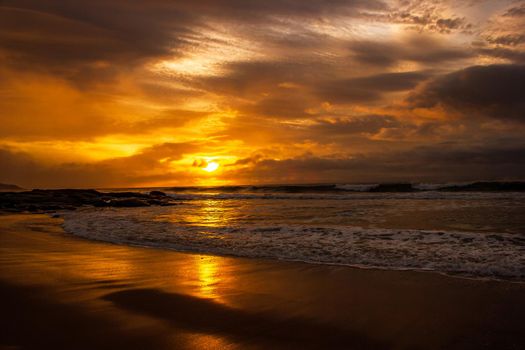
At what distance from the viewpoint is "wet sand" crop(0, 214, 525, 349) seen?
4176 millimetres

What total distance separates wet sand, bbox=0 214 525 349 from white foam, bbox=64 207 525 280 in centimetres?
90

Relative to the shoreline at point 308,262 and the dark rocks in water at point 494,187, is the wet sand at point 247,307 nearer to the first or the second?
the shoreline at point 308,262

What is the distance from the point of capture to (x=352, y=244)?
10172 mm

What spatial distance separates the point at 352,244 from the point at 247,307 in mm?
5502

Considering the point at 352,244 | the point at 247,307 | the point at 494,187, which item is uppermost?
the point at 494,187

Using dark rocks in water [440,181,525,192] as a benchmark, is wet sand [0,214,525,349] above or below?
below

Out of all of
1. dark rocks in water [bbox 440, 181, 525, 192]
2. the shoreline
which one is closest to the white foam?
the shoreline

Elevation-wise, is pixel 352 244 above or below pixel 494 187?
below

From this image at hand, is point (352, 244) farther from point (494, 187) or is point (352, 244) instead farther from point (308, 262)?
point (494, 187)

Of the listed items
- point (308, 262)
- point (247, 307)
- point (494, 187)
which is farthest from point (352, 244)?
point (494, 187)

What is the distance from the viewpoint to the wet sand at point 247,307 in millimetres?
4176

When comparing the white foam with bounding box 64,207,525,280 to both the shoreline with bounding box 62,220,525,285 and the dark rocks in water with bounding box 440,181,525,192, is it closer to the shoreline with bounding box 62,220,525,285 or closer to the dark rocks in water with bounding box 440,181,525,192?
the shoreline with bounding box 62,220,525,285

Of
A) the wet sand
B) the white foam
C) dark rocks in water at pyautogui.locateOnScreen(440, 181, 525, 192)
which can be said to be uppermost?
dark rocks in water at pyautogui.locateOnScreen(440, 181, 525, 192)

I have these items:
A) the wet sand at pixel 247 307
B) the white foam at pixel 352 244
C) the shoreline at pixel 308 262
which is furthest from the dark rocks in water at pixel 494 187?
the wet sand at pixel 247 307
